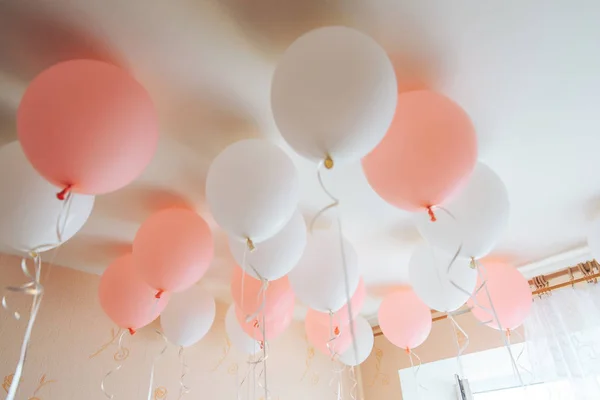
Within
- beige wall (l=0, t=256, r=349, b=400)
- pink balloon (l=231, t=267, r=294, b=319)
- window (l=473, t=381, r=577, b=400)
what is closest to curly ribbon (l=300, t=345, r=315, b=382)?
beige wall (l=0, t=256, r=349, b=400)

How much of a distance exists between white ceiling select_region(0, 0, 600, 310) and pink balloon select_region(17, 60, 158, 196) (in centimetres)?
11

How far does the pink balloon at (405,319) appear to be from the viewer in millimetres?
1545

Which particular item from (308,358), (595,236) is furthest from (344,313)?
(595,236)

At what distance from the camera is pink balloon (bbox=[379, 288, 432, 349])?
154cm

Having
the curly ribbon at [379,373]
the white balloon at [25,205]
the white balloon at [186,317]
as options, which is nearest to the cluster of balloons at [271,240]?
the white balloon at [186,317]

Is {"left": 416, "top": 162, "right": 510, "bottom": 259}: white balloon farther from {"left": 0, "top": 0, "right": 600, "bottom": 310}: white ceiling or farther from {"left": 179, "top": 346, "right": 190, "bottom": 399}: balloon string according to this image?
{"left": 179, "top": 346, "right": 190, "bottom": 399}: balloon string

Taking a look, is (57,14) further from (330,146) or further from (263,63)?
(330,146)

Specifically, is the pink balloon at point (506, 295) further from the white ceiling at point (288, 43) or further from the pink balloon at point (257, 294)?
the pink balloon at point (257, 294)

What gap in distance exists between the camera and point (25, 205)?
2.96 feet

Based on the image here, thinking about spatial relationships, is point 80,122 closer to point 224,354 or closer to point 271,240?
point 271,240

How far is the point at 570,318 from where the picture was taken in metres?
1.59

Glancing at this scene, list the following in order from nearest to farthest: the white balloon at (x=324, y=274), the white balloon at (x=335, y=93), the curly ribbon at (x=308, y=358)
A: the white balloon at (x=335, y=93) → the white balloon at (x=324, y=274) → the curly ribbon at (x=308, y=358)

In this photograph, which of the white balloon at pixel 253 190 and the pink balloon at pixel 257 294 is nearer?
the white balloon at pixel 253 190

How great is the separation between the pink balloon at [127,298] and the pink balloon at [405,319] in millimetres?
883
